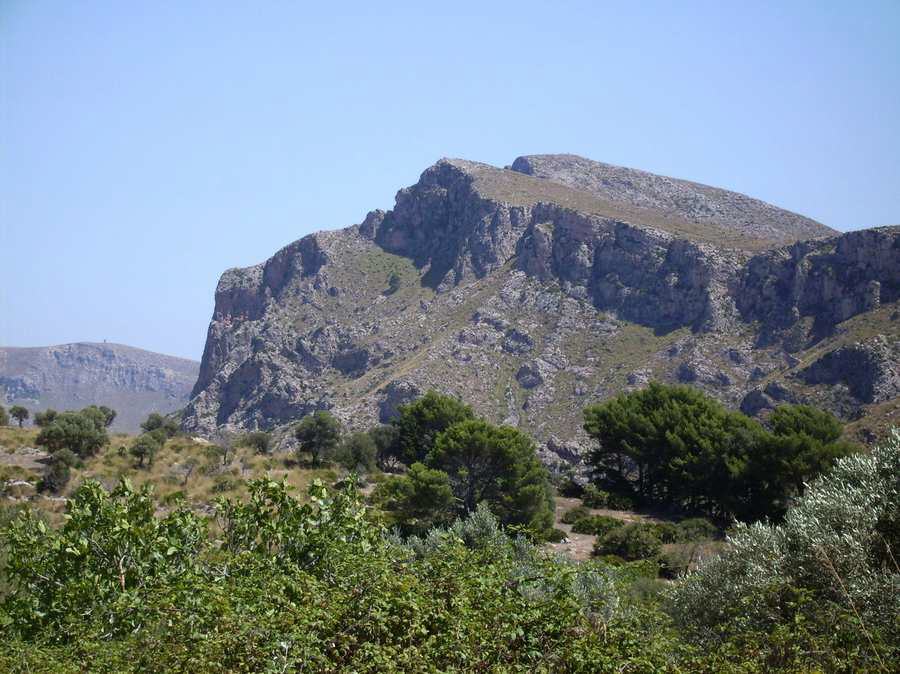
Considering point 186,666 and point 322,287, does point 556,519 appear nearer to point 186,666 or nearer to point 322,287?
point 186,666

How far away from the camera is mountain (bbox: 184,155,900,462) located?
261 ft

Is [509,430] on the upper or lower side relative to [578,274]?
lower

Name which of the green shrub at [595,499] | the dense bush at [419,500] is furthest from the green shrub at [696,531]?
A: the dense bush at [419,500]

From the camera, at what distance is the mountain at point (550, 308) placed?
79.6m

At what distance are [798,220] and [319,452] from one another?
117960 mm

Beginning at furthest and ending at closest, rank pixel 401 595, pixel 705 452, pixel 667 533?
pixel 705 452 < pixel 667 533 < pixel 401 595

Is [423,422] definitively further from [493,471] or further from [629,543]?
[629,543]

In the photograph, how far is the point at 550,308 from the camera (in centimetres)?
10225

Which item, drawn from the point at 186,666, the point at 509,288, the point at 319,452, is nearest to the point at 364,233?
the point at 509,288

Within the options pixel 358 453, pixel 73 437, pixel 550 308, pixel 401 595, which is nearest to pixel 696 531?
pixel 358 453

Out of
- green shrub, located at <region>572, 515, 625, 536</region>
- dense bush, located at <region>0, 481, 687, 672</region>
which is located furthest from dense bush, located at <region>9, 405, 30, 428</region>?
dense bush, located at <region>0, 481, 687, 672</region>

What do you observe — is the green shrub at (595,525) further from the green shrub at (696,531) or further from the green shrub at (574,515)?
the green shrub at (696,531)

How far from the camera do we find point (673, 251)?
98438mm

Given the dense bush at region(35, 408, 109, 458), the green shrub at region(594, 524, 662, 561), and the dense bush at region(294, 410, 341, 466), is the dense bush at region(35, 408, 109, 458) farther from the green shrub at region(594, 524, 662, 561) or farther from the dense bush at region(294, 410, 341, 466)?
the green shrub at region(594, 524, 662, 561)
